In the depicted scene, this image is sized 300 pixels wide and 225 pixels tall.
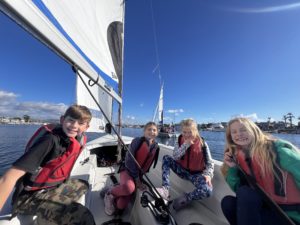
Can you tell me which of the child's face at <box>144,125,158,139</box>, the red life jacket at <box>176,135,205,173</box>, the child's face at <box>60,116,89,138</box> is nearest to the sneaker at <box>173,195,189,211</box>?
the red life jacket at <box>176,135,205,173</box>

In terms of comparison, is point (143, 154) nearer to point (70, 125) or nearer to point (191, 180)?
point (191, 180)

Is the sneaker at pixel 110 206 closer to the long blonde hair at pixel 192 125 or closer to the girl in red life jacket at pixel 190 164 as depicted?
the girl in red life jacket at pixel 190 164

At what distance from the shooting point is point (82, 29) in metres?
1.78

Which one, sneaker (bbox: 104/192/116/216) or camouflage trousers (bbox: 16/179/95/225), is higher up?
camouflage trousers (bbox: 16/179/95/225)

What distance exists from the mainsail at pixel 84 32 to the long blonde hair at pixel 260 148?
1404 mm

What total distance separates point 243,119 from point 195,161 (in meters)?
0.87

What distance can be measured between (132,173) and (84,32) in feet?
5.98

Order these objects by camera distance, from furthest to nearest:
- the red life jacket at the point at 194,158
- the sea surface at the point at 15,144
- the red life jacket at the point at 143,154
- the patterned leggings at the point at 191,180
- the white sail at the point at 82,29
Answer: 1. the sea surface at the point at 15,144
2. the red life jacket at the point at 143,154
3. the red life jacket at the point at 194,158
4. the patterned leggings at the point at 191,180
5. the white sail at the point at 82,29

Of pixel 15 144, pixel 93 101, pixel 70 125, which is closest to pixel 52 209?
pixel 70 125

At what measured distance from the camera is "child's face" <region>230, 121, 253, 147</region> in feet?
4.64

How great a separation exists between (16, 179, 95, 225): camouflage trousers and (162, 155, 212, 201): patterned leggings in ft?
3.68

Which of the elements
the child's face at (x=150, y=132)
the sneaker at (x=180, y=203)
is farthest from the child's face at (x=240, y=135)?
the child's face at (x=150, y=132)

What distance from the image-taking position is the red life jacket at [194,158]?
2.04 m

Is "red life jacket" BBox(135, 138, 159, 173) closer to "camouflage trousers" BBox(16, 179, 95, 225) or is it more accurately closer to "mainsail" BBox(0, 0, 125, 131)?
"mainsail" BBox(0, 0, 125, 131)
